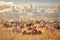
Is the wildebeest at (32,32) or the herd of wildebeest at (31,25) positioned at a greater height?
the herd of wildebeest at (31,25)

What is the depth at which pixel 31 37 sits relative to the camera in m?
2.13

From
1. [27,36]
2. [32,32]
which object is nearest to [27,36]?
[27,36]

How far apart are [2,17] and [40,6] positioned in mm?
666

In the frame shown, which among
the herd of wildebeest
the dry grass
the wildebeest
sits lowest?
the dry grass

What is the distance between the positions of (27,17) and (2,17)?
42cm

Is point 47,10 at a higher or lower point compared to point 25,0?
lower

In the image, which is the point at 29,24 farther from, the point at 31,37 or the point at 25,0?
the point at 25,0

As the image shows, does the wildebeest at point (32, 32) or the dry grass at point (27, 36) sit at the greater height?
the wildebeest at point (32, 32)

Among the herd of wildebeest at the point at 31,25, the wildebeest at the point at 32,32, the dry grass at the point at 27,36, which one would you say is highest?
the herd of wildebeest at the point at 31,25

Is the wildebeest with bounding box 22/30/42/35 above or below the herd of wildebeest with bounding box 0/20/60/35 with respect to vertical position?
below

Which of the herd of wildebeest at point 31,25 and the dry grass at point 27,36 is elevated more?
the herd of wildebeest at point 31,25

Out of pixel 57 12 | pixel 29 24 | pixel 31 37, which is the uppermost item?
pixel 57 12

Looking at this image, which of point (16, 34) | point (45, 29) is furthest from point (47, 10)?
point (16, 34)

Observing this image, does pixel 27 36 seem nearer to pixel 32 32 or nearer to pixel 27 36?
pixel 27 36
